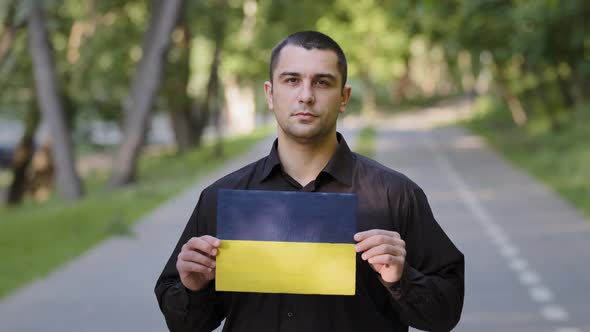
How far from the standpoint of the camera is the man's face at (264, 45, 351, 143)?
11.9ft

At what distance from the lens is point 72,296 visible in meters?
12.6

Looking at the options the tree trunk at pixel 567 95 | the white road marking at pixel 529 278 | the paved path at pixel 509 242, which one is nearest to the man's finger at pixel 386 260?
the paved path at pixel 509 242

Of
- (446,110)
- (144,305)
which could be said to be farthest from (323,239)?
(446,110)

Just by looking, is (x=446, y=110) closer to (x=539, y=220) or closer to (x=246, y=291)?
(x=539, y=220)

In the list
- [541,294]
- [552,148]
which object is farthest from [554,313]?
[552,148]

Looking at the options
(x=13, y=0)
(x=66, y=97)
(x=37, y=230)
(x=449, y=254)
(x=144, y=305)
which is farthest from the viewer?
(x=66, y=97)

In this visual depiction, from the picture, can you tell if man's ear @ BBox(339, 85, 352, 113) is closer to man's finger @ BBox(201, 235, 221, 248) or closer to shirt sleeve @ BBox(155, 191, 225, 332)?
shirt sleeve @ BBox(155, 191, 225, 332)

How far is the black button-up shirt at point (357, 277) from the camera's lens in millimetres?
3664

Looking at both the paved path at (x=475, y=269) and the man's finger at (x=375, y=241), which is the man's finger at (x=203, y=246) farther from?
the paved path at (x=475, y=269)

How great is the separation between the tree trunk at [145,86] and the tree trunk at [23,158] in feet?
16.8

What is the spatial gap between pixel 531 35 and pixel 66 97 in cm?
1141

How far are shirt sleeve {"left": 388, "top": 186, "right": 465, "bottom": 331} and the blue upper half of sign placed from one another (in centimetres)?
32

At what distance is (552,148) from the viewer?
33.8 metres

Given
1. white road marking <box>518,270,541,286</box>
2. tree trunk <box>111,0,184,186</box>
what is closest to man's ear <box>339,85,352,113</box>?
white road marking <box>518,270,541,286</box>
